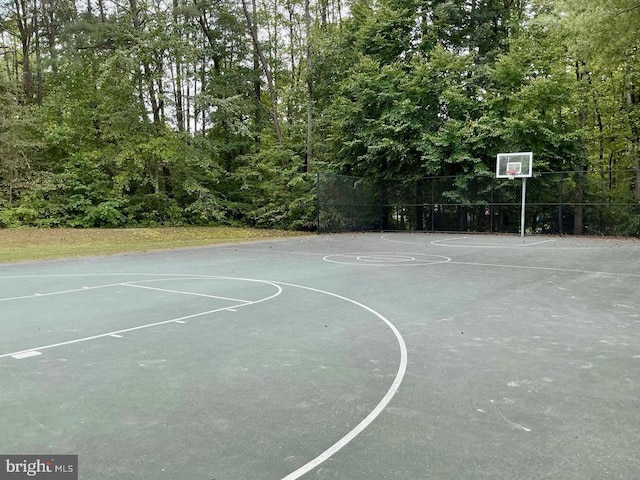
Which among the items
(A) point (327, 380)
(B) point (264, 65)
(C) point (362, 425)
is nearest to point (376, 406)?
(C) point (362, 425)

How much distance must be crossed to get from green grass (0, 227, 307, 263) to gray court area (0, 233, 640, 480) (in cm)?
571

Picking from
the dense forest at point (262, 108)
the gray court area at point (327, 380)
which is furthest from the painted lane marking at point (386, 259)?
the dense forest at point (262, 108)

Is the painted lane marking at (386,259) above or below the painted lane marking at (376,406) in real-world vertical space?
below

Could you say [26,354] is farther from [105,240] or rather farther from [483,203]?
[483,203]

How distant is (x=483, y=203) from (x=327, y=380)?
17577mm

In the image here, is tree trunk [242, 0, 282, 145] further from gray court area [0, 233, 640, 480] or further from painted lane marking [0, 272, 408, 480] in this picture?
painted lane marking [0, 272, 408, 480]

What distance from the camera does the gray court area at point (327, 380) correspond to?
2.34 meters

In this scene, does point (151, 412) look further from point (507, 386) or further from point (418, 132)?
point (418, 132)

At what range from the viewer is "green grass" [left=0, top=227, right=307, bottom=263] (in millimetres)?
12642

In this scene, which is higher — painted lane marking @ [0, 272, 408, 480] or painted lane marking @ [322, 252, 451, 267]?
painted lane marking @ [0, 272, 408, 480]

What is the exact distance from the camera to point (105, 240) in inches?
627

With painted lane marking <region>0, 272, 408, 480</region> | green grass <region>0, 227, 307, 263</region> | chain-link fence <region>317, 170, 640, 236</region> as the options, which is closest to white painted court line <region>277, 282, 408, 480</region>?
painted lane marking <region>0, 272, 408, 480</region>

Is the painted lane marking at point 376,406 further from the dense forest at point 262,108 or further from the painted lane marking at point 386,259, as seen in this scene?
the dense forest at point 262,108

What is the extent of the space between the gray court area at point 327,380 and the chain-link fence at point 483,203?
472 inches
